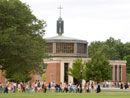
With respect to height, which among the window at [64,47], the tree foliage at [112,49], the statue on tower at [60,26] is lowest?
the window at [64,47]

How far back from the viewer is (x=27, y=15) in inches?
2178

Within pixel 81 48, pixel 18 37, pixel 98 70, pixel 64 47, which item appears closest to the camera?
pixel 18 37

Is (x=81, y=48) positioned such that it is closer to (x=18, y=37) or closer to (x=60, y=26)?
(x=60, y=26)

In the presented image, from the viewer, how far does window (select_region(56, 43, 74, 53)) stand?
12406 cm

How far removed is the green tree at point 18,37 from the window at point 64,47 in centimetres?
6417

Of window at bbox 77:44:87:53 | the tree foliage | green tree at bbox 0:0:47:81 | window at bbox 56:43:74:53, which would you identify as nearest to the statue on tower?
window at bbox 77:44:87:53

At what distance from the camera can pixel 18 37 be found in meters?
50.5

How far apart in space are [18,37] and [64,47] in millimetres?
74262

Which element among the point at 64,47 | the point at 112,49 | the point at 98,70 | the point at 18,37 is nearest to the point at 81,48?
the point at 64,47

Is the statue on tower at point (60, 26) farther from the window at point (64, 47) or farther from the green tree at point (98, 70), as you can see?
the green tree at point (98, 70)

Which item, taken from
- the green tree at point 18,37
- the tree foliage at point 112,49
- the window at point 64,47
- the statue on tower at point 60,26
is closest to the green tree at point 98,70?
the window at point 64,47

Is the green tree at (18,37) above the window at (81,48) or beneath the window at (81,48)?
beneath

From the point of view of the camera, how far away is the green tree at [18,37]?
5002 cm

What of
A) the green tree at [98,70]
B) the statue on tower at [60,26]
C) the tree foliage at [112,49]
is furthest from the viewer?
the tree foliage at [112,49]
